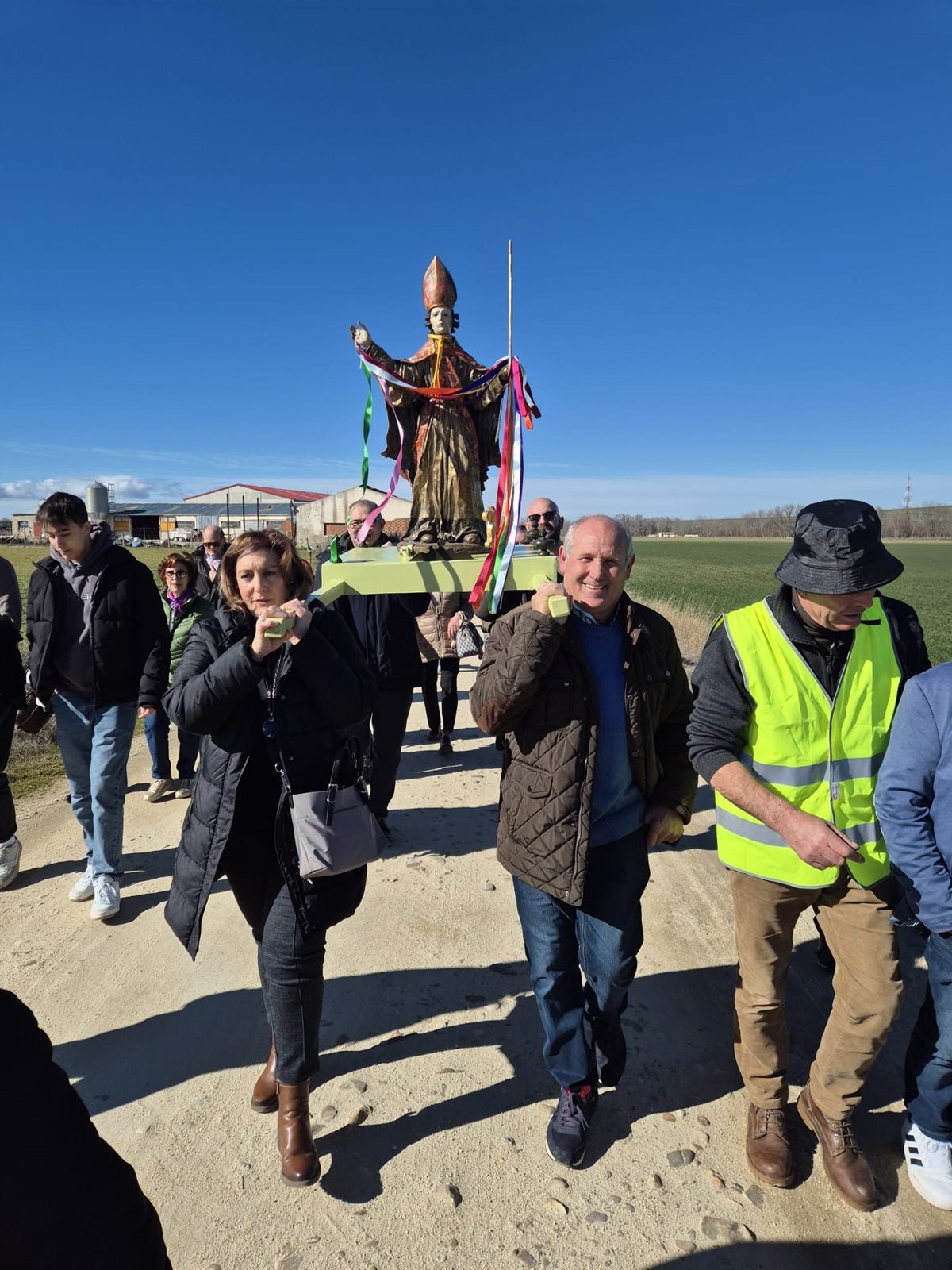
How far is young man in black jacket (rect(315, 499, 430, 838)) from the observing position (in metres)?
4.61

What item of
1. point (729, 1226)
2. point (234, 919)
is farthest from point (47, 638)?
point (729, 1226)

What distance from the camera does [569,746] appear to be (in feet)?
7.57

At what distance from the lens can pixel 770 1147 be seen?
2.29 meters

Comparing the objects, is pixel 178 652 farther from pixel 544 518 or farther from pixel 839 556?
pixel 839 556

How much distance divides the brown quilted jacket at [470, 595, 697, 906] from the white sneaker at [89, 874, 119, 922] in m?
2.38

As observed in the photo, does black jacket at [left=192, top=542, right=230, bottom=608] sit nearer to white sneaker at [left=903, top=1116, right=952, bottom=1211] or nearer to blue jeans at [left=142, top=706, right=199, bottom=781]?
blue jeans at [left=142, top=706, right=199, bottom=781]

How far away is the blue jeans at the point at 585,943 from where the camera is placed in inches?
93.9

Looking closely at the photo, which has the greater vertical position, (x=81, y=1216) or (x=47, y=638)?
(x=47, y=638)

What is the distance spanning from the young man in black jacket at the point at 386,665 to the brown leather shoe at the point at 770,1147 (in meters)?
2.72

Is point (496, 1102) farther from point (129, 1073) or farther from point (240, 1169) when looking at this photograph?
point (129, 1073)

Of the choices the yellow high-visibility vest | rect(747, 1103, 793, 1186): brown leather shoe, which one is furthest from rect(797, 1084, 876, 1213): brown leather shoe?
the yellow high-visibility vest

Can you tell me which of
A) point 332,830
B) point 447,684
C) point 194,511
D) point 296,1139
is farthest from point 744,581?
point 194,511

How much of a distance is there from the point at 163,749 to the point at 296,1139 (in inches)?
143

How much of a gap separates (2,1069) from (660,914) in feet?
11.5
